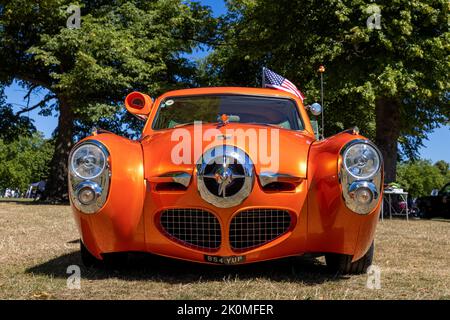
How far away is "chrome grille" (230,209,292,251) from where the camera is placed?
11.8ft

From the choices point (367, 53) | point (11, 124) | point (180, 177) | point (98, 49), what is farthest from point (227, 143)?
point (11, 124)

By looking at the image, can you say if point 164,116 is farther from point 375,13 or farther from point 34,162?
point 34,162

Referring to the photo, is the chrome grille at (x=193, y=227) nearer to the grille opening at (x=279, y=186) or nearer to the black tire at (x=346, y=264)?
the grille opening at (x=279, y=186)

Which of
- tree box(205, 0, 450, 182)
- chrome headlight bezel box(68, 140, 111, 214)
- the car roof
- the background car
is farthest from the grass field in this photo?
the background car

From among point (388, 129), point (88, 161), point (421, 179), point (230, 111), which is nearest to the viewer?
point (88, 161)

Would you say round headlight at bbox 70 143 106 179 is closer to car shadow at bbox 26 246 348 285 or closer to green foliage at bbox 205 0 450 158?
car shadow at bbox 26 246 348 285

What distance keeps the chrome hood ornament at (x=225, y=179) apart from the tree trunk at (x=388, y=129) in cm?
1425

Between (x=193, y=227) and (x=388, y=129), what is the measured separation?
14.6 m

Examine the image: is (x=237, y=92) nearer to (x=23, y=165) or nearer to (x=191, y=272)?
(x=191, y=272)

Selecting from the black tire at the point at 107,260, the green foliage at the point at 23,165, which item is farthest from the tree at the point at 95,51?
the green foliage at the point at 23,165

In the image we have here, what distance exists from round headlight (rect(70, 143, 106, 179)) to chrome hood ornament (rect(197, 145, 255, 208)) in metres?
0.72

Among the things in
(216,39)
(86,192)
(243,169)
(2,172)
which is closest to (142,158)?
(86,192)

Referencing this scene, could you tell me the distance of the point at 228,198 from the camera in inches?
138
